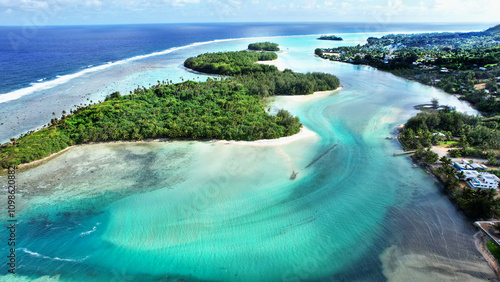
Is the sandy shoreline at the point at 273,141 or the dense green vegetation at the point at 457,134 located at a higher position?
the dense green vegetation at the point at 457,134

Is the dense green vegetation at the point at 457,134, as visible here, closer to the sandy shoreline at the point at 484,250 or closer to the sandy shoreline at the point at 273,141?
the sandy shoreline at the point at 484,250

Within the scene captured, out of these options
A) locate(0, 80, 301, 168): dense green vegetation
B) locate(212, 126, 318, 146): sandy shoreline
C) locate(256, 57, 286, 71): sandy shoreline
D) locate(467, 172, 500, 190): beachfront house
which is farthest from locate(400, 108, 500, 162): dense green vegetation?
locate(256, 57, 286, 71): sandy shoreline

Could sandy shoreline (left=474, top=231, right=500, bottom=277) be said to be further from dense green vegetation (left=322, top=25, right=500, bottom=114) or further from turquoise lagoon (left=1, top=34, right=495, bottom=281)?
dense green vegetation (left=322, top=25, right=500, bottom=114)

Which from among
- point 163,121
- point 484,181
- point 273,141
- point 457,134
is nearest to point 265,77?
point 273,141

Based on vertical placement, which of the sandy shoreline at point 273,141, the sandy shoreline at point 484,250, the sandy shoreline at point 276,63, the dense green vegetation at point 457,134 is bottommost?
the sandy shoreline at point 484,250

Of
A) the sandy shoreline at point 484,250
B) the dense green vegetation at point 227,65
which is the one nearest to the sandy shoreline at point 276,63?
the dense green vegetation at point 227,65

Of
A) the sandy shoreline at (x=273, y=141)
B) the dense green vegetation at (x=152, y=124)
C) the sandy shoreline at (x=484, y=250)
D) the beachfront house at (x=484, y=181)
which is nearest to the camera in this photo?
the sandy shoreline at (x=484, y=250)
